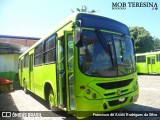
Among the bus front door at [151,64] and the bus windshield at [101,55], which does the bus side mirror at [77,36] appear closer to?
the bus windshield at [101,55]

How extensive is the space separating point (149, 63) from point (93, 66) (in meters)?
21.6

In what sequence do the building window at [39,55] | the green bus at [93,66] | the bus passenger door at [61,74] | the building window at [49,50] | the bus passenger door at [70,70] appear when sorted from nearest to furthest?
the green bus at [93,66], the bus passenger door at [70,70], the bus passenger door at [61,74], the building window at [49,50], the building window at [39,55]

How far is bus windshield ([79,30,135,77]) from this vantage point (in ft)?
18.5

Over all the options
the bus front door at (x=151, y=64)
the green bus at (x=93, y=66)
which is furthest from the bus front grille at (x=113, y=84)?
the bus front door at (x=151, y=64)

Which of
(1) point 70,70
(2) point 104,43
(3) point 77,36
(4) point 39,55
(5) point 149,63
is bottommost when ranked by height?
(1) point 70,70

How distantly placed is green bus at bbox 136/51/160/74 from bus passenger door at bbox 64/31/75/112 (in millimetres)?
20087

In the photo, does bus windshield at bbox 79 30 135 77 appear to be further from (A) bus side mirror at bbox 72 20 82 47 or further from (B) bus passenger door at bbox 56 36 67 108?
(B) bus passenger door at bbox 56 36 67 108

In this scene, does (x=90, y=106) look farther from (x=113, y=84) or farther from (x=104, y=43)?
(x=104, y=43)

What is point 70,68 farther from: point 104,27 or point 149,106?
point 149,106

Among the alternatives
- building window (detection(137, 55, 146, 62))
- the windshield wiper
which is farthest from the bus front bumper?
building window (detection(137, 55, 146, 62))

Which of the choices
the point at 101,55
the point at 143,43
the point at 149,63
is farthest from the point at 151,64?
the point at 101,55

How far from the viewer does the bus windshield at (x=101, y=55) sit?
563cm

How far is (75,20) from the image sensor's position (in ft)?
19.4

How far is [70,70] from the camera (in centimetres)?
584
